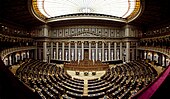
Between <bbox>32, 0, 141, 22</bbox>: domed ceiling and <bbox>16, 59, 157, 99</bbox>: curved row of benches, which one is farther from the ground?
<bbox>32, 0, 141, 22</bbox>: domed ceiling

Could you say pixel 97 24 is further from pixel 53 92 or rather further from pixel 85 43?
pixel 53 92

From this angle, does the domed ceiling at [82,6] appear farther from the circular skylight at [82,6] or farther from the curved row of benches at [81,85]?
the curved row of benches at [81,85]

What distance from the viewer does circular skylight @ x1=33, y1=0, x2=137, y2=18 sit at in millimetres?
30609

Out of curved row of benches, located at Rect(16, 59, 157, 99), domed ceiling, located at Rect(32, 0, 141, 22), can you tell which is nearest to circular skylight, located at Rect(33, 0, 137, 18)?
domed ceiling, located at Rect(32, 0, 141, 22)

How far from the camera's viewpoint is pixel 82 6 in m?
36.3

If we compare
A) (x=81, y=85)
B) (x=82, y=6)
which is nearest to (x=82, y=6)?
(x=82, y=6)

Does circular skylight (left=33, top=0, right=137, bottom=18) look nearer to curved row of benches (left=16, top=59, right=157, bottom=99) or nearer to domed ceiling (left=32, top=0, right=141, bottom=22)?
domed ceiling (left=32, top=0, right=141, bottom=22)

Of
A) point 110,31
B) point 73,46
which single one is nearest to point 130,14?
point 110,31

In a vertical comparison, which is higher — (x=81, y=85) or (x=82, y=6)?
(x=82, y=6)

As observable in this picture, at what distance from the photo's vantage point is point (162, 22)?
29.8 metres

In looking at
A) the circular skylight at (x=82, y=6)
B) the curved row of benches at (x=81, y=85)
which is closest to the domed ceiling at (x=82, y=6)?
the circular skylight at (x=82, y=6)

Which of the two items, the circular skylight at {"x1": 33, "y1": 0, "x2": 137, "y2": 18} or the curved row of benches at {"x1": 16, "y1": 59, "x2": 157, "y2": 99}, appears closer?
the curved row of benches at {"x1": 16, "y1": 59, "x2": 157, "y2": 99}

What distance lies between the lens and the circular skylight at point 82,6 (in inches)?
1205

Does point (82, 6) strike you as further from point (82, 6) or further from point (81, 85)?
point (81, 85)
